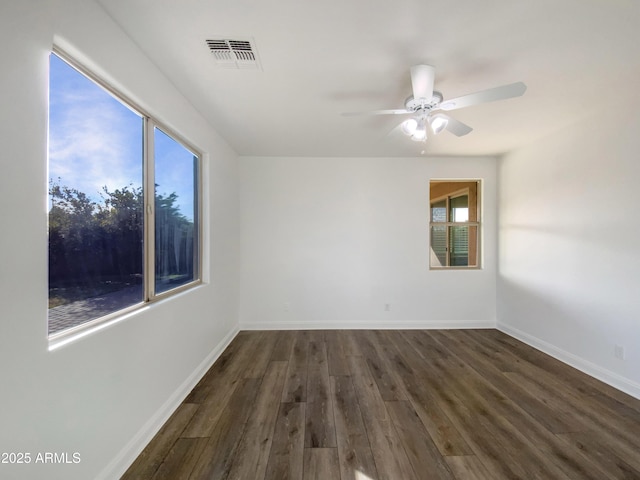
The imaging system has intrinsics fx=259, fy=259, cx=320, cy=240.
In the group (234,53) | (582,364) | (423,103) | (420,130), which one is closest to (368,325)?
(582,364)

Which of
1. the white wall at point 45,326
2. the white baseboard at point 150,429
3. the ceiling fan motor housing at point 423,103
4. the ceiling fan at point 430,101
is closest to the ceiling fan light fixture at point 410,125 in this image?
the ceiling fan at point 430,101

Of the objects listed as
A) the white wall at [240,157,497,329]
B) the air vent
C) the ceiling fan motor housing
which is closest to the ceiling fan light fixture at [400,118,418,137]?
the ceiling fan motor housing

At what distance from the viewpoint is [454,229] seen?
4203 millimetres

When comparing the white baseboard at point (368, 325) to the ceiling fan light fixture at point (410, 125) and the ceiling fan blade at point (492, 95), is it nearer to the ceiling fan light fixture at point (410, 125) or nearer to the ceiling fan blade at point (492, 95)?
the ceiling fan light fixture at point (410, 125)

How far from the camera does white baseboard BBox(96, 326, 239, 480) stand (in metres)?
1.45

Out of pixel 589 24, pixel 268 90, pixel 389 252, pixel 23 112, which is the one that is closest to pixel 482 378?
pixel 389 252

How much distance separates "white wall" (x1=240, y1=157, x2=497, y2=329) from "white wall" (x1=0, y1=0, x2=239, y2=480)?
192 centimetres

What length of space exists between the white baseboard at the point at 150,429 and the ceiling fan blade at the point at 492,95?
118 inches

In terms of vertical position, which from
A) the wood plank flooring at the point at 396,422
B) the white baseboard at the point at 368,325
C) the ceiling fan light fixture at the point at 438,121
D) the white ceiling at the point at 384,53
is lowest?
the wood plank flooring at the point at 396,422

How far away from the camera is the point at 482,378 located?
256 cm

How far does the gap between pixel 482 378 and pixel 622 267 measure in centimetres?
163

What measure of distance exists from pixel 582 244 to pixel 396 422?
2.68m

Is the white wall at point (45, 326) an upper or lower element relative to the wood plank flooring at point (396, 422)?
upper

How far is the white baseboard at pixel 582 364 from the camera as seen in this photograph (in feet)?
7.53
